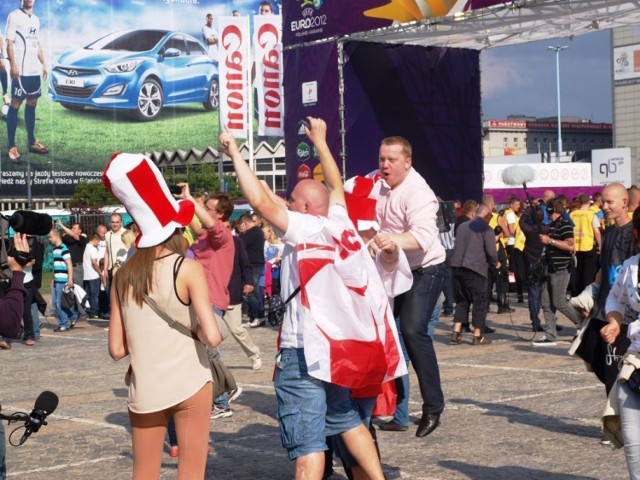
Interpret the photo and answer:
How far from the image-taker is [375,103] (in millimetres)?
22031

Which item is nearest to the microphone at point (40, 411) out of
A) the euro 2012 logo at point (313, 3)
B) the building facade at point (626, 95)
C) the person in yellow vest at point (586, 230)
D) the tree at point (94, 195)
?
the person in yellow vest at point (586, 230)

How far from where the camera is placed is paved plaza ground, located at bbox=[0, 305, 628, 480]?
7.28m

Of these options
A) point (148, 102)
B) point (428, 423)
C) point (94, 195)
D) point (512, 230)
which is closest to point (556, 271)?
point (428, 423)

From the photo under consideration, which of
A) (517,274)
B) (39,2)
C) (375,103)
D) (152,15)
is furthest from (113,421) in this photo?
(152,15)

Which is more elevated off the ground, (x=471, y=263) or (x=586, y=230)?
(x=586, y=230)

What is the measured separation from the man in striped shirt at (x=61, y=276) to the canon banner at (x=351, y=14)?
656cm

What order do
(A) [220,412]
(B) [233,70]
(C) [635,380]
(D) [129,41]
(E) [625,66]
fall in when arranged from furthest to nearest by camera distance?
(D) [129,41], (E) [625,66], (B) [233,70], (A) [220,412], (C) [635,380]

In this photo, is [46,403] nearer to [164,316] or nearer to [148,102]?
[164,316]

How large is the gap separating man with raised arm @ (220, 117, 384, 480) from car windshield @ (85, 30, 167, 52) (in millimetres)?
95654

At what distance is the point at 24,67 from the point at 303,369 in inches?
3550

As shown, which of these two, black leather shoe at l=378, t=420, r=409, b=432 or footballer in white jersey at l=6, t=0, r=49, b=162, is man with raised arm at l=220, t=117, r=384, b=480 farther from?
footballer in white jersey at l=6, t=0, r=49, b=162

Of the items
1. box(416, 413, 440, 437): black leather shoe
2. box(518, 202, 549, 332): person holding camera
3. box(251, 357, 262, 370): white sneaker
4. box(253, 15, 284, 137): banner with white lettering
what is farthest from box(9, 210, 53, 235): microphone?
box(253, 15, 284, 137): banner with white lettering

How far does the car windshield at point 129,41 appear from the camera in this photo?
98562 mm

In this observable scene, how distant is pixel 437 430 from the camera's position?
8.45 metres
